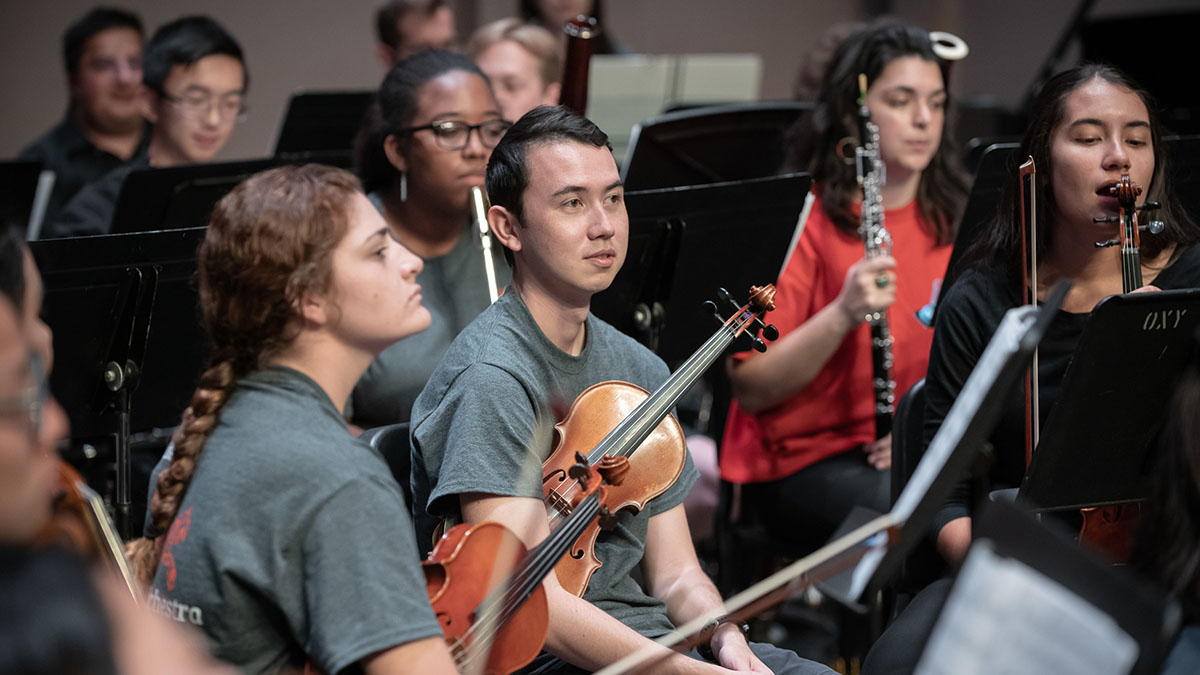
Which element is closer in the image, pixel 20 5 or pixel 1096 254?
pixel 1096 254

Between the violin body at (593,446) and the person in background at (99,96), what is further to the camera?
the person in background at (99,96)

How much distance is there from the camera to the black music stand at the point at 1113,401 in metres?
1.67

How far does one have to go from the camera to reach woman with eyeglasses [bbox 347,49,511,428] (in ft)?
8.42

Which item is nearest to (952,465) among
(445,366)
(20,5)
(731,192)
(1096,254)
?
(445,366)

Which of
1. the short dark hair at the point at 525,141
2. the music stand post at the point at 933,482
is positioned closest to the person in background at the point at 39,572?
the music stand post at the point at 933,482

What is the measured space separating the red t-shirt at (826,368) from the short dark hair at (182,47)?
1.74 metres

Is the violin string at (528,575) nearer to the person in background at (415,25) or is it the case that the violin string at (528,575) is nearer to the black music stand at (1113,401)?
the black music stand at (1113,401)

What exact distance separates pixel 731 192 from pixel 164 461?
1.23 meters

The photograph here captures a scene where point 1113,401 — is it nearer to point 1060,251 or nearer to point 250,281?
point 1060,251

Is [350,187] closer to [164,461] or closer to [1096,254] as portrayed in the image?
[164,461]

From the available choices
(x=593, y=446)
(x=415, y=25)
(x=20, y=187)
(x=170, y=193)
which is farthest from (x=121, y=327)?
(x=415, y=25)

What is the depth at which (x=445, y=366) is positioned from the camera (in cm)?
181

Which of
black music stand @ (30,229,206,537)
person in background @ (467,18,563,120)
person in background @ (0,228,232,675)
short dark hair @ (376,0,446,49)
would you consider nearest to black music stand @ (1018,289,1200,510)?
person in background @ (0,228,232,675)

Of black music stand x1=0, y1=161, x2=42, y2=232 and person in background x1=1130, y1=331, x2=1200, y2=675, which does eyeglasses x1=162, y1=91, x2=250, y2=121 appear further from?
person in background x1=1130, y1=331, x2=1200, y2=675
